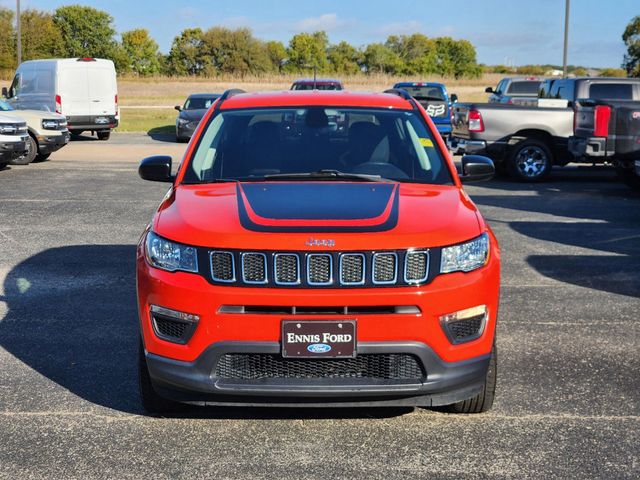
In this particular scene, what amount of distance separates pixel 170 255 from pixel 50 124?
16763mm

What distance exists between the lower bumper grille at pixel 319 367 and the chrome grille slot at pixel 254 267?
34 cm

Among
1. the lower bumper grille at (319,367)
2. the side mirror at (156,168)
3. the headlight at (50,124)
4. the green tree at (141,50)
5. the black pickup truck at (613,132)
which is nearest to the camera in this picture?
the lower bumper grille at (319,367)

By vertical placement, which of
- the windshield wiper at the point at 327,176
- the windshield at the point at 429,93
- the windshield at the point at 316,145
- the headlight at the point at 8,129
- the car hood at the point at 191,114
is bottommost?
the car hood at the point at 191,114

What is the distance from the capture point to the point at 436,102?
2538cm

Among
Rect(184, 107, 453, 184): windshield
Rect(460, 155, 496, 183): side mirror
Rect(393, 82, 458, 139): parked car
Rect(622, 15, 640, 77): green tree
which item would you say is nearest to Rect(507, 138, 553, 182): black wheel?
Rect(393, 82, 458, 139): parked car

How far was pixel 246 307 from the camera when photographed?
13.4 ft

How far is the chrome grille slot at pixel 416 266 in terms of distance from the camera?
4133 mm

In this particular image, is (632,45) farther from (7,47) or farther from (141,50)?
(141,50)

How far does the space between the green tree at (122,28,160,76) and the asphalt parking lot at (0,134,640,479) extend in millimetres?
111740

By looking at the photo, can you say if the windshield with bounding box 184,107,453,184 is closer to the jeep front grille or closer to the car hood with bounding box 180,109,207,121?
the jeep front grille

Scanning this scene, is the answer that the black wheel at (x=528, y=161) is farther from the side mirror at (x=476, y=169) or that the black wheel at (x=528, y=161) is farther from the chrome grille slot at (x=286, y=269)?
the chrome grille slot at (x=286, y=269)

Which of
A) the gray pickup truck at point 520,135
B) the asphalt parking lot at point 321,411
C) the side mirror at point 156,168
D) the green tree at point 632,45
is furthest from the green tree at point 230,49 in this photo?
the side mirror at point 156,168

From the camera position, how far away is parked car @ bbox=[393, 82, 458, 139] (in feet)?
82.9

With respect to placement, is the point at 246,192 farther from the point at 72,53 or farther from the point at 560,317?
the point at 72,53
